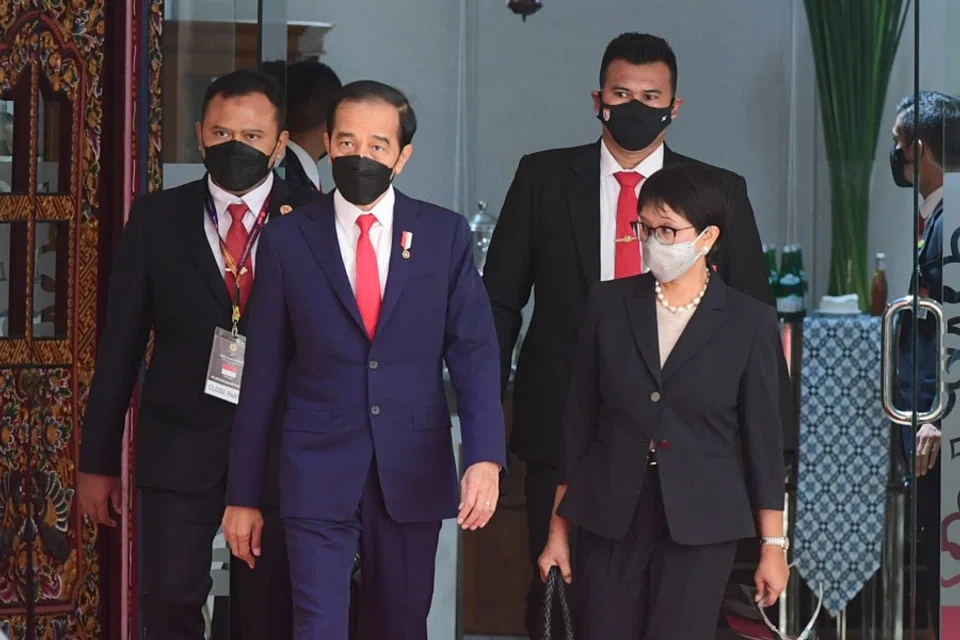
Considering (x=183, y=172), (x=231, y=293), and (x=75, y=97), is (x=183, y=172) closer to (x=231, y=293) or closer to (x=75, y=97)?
(x=75, y=97)

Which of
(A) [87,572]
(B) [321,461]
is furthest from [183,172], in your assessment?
(B) [321,461]

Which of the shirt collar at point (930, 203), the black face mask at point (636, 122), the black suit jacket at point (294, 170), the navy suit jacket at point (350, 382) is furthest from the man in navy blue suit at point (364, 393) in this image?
the shirt collar at point (930, 203)

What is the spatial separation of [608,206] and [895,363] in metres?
0.81

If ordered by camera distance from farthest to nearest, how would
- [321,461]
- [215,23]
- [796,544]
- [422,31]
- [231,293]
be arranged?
[422,31] → [796,544] → [215,23] → [231,293] → [321,461]

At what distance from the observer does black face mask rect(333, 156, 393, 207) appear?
10.7ft

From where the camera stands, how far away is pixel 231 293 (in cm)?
371

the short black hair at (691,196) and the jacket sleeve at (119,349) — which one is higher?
the short black hair at (691,196)

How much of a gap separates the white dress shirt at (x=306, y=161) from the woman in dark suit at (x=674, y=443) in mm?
1266

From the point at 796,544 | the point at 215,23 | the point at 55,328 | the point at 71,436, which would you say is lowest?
the point at 796,544

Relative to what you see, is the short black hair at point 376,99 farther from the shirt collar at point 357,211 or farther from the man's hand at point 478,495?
the man's hand at point 478,495

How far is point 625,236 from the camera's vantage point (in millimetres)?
4121

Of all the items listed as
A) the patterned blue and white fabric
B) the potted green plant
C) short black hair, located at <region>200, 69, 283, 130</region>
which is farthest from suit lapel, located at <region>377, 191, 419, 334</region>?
the potted green plant

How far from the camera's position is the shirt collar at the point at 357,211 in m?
3.33

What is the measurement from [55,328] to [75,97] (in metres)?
0.60
